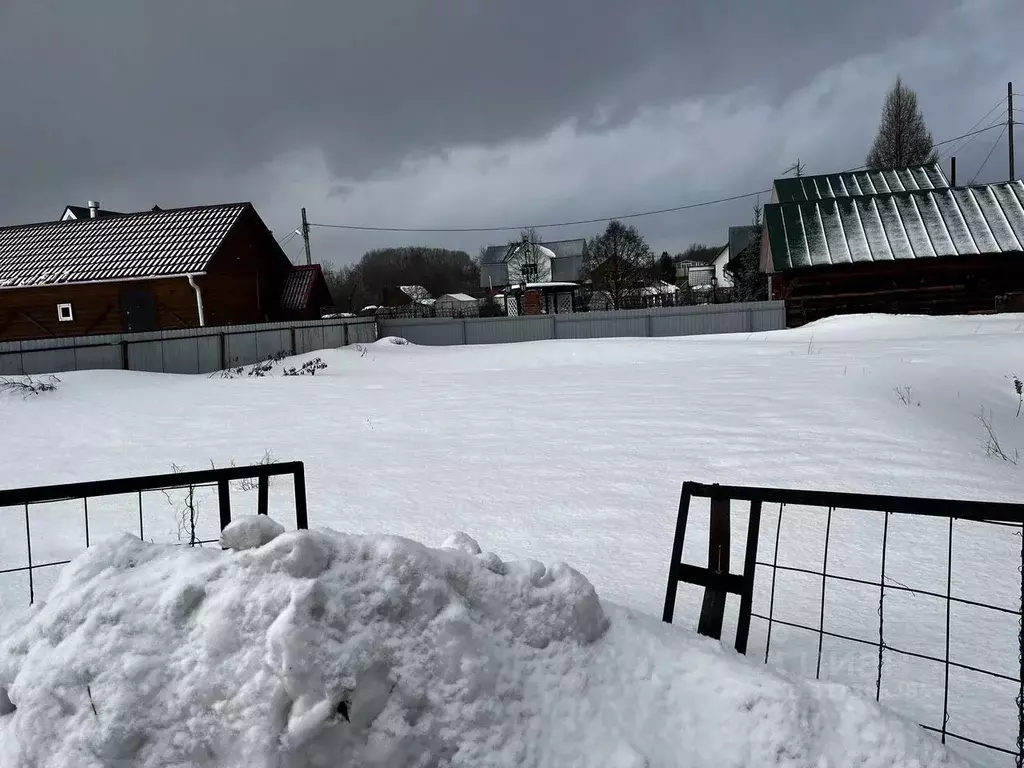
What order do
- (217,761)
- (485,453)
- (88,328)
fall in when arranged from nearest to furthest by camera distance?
(217,761) → (485,453) → (88,328)

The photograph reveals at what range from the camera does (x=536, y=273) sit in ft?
178

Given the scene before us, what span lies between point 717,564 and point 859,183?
3251 cm

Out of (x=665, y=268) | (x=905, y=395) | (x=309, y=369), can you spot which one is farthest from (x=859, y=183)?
(x=665, y=268)

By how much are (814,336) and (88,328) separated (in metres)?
24.3

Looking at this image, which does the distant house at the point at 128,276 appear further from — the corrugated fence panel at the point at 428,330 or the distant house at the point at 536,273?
the distant house at the point at 536,273

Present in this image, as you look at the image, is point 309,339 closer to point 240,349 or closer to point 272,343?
point 272,343

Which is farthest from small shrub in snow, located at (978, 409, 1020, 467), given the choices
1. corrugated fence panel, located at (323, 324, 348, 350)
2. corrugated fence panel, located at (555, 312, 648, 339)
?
corrugated fence panel, located at (555, 312, 648, 339)

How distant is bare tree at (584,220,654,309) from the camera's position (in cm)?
4388

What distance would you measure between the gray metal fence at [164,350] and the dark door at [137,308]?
6078 mm

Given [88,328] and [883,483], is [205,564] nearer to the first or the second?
[883,483]

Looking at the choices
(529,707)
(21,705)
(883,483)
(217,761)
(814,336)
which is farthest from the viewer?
(814,336)

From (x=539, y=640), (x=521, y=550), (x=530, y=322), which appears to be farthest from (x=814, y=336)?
(x=539, y=640)

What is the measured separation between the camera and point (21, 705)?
169cm

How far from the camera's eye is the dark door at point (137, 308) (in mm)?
22906
